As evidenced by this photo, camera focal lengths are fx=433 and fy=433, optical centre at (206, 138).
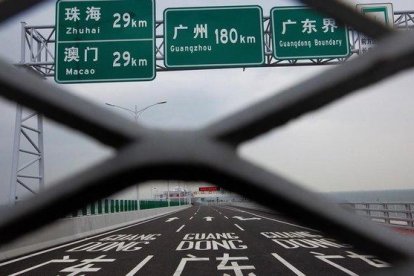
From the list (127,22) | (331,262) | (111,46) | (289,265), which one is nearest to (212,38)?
(127,22)

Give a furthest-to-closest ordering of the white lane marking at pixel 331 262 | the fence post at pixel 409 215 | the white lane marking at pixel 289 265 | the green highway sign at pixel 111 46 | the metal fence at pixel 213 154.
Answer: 1. the fence post at pixel 409 215
2. the green highway sign at pixel 111 46
3. the white lane marking at pixel 289 265
4. the white lane marking at pixel 331 262
5. the metal fence at pixel 213 154

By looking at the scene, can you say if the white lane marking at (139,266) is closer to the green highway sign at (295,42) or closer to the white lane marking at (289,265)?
the white lane marking at (289,265)

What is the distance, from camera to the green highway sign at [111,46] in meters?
9.64

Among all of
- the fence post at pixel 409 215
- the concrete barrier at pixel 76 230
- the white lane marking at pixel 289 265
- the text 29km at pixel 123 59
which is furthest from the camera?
the fence post at pixel 409 215

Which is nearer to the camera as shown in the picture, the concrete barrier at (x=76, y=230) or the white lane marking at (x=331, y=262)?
the white lane marking at (x=331, y=262)

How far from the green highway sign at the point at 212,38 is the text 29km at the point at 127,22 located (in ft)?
1.85

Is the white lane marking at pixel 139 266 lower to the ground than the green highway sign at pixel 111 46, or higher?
lower

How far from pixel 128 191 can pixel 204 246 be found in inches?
418

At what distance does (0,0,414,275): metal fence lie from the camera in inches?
42.0

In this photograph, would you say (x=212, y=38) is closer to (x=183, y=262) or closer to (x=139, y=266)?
(x=183, y=262)

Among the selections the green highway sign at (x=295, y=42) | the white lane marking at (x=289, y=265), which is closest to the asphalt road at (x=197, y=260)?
the white lane marking at (x=289, y=265)

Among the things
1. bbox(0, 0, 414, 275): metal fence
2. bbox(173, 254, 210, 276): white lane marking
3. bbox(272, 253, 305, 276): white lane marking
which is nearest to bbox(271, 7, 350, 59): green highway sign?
bbox(272, 253, 305, 276): white lane marking

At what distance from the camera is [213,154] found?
1.07 m

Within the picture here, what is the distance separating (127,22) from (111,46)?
2.15 feet
